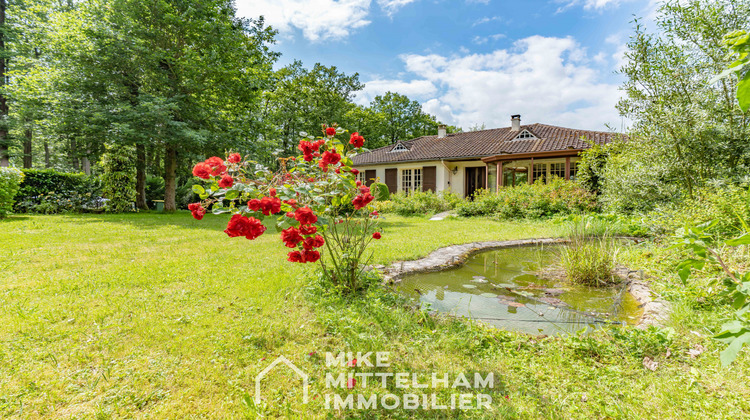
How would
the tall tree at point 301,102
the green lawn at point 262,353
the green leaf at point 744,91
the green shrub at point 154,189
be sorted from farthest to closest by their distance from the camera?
the tall tree at point 301,102, the green shrub at point 154,189, the green lawn at point 262,353, the green leaf at point 744,91

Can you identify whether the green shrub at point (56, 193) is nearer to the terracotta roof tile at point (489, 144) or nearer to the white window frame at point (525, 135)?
the terracotta roof tile at point (489, 144)

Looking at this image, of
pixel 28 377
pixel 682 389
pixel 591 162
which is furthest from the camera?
pixel 591 162

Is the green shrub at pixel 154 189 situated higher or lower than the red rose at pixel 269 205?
higher

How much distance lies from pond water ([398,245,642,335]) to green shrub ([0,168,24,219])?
1040 centimetres

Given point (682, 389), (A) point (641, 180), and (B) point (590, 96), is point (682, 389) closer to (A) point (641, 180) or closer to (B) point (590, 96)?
(A) point (641, 180)

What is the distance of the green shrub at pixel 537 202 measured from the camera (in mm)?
9578

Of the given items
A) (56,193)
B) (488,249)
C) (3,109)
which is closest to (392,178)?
(488,249)

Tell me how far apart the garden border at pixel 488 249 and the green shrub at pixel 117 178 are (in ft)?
39.1

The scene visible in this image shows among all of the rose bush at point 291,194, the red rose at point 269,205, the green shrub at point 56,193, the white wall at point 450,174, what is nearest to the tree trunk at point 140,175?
the green shrub at point 56,193

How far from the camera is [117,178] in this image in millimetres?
11297

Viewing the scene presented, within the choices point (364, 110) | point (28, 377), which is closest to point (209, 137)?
point (28, 377)

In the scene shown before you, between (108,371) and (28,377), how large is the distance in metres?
0.41

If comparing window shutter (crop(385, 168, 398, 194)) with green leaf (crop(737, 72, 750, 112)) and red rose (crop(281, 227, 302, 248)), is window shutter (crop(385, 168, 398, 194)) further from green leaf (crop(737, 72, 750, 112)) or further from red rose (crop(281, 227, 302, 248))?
green leaf (crop(737, 72, 750, 112))

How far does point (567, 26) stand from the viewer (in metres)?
8.45
